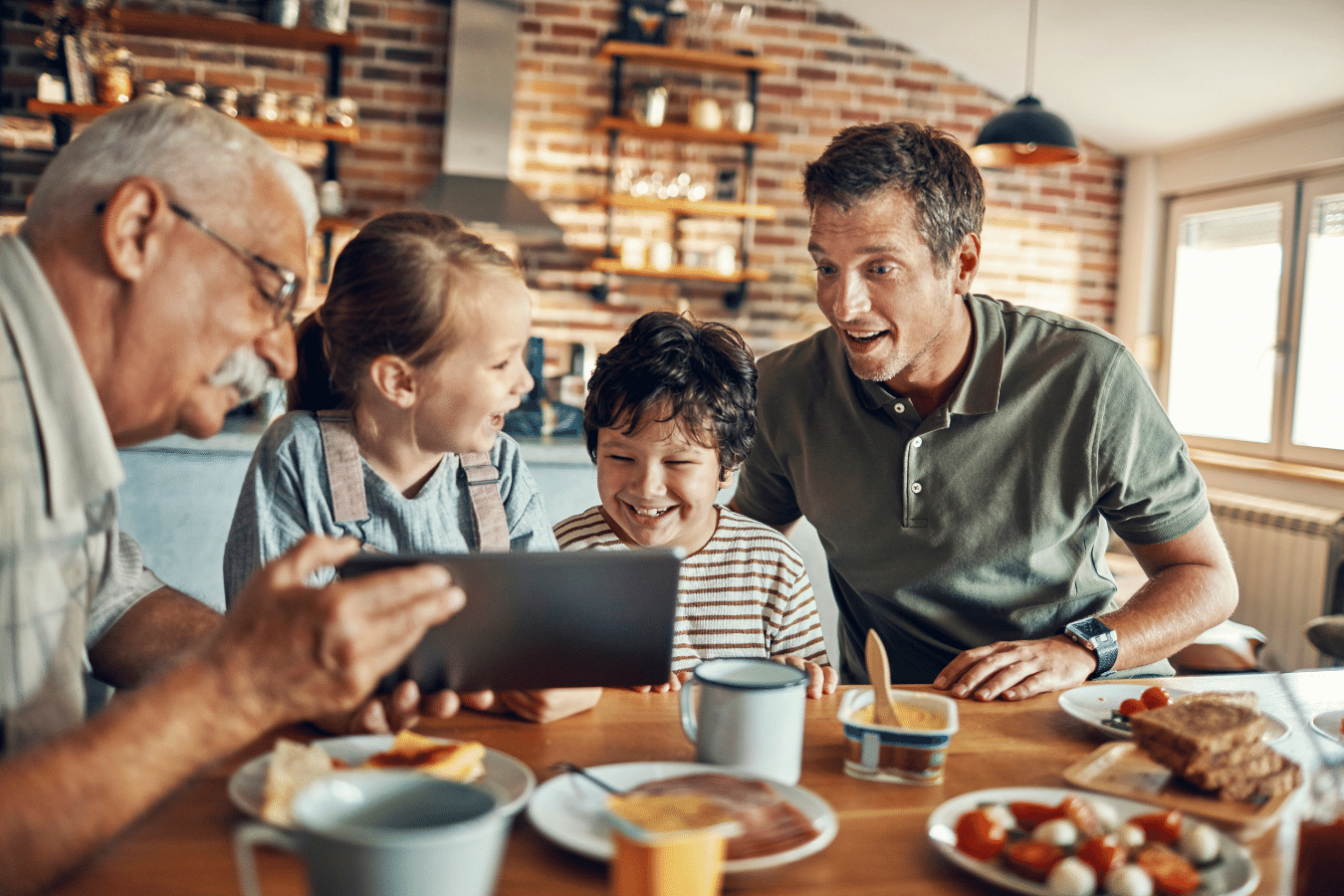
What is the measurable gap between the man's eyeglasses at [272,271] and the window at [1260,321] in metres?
4.23

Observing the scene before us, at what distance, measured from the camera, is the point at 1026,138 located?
3322 mm

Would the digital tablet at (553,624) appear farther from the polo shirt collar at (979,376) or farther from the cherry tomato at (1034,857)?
the polo shirt collar at (979,376)

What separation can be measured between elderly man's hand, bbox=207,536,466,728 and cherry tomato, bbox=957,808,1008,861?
1.43 ft

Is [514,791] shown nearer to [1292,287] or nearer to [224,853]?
[224,853]

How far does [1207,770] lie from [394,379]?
3.40 ft

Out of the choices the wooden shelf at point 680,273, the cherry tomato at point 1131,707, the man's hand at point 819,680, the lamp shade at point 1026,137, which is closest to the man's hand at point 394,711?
the man's hand at point 819,680

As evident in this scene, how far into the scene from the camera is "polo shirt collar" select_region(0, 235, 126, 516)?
829 millimetres

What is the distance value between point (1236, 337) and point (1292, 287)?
1.40 feet

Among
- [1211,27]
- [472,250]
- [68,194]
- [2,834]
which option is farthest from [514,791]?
[1211,27]

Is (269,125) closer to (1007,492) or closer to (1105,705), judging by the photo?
(1007,492)

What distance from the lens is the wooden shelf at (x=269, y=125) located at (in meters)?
4.36

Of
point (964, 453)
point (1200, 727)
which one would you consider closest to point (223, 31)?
point (964, 453)

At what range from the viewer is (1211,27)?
3.74 m

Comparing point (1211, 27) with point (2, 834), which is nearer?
point (2, 834)
